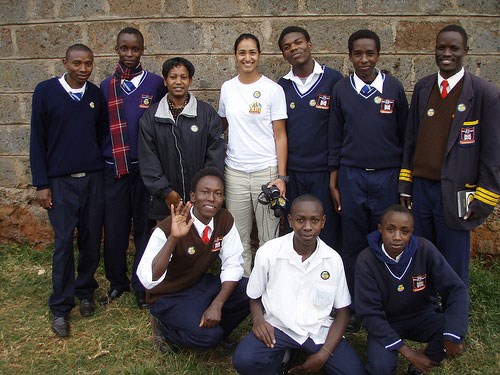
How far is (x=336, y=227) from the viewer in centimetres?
396

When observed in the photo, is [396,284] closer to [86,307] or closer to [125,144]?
[125,144]

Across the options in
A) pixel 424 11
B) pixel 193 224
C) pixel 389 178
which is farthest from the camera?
pixel 424 11

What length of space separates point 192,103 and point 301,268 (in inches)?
57.2

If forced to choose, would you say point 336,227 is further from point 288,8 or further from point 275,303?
point 288,8

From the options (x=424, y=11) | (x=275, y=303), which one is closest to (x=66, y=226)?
(x=275, y=303)

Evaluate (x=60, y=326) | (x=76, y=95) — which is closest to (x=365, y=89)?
(x=76, y=95)

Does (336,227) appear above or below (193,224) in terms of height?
below

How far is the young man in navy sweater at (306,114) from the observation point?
377cm

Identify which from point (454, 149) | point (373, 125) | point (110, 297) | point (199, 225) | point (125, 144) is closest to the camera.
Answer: point (454, 149)

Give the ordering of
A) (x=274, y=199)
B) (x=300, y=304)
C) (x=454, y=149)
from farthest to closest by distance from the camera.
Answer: (x=274, y=199) → (x=454, y=149) → (x=300, y=304)

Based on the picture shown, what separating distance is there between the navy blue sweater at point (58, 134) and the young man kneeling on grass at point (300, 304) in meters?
1.52

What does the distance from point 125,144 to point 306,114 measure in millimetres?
1320

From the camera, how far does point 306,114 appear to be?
3785mm

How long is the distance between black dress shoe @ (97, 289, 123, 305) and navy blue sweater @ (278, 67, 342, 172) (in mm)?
1732
